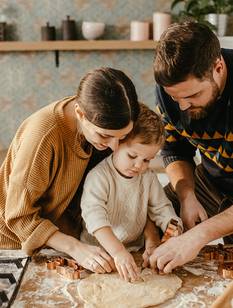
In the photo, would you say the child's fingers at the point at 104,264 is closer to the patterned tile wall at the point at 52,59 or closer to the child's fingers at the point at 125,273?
the child's fingers at the point at 125,273

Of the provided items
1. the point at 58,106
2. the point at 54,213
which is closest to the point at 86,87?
the point at 58,106

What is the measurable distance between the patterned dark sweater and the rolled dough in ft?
2.08

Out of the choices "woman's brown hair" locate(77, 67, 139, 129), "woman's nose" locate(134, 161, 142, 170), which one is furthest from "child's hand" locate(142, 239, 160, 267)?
Result: "woman's brown hair" locate(77, 67, 139, 129)

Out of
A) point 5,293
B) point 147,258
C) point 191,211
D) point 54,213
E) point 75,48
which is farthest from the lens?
point 75,48

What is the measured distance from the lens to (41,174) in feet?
5.37

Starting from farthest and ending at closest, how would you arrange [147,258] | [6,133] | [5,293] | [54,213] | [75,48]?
[6,133] < [75,48] < [54,213] < [147,258] < [5,293]

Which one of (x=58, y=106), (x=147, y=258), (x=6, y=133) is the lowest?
(x=6, y=133)

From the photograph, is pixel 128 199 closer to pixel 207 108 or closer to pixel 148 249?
pixel 148 249

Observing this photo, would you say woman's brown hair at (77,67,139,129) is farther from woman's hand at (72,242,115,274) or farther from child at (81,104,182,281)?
woman's hand at (72,242,115,274)

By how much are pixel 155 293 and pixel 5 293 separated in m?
0.42

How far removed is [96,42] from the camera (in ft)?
14.0

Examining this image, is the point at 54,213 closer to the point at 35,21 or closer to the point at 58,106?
the point at 58,106

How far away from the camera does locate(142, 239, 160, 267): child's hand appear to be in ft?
5.43

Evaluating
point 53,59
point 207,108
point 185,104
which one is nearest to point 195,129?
point 207,108
